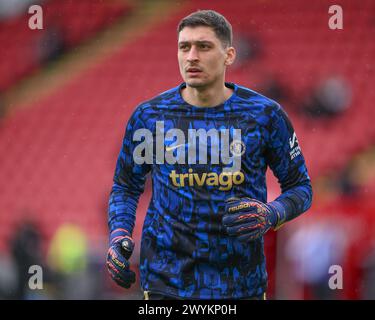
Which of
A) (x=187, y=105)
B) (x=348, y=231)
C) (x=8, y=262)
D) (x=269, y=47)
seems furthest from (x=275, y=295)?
(x=269, y=47)

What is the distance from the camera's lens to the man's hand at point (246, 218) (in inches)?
121

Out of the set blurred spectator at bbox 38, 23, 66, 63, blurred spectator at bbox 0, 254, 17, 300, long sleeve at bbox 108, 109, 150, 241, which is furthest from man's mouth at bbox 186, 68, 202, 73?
blurred spectator at bbox 38, 23, 66, 63

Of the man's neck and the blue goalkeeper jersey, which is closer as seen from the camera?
the blue goalkeeper jersey

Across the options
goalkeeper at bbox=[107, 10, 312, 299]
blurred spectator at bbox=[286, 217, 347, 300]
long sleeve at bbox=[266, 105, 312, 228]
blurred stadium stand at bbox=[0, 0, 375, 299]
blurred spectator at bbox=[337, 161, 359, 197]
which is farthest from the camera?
blurred stadium stand at bbox=[0, 0, 375, 299]

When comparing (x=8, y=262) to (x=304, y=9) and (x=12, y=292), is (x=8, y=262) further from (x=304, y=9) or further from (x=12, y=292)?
(x=304, y=9)

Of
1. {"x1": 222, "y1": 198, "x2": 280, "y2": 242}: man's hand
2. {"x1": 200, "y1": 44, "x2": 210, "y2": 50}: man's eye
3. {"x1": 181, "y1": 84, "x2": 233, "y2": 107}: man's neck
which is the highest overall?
{"x1": 200, "y1": 44, "x2": 210, "y2": 50}: man's eye

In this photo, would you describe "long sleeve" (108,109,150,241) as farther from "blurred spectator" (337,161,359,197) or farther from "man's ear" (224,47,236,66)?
"blurred spectator" (337,161,359,197)

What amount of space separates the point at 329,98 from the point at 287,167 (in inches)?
213

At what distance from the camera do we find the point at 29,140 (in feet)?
29.2

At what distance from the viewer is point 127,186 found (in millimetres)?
3436

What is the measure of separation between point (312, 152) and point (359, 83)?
1108 mm

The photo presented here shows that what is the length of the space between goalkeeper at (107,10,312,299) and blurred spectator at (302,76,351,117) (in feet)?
16.9

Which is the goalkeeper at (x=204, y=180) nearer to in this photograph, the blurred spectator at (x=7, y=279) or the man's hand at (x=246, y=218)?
the man's hand at (x=246, y=218)

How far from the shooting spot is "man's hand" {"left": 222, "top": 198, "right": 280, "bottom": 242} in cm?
308
